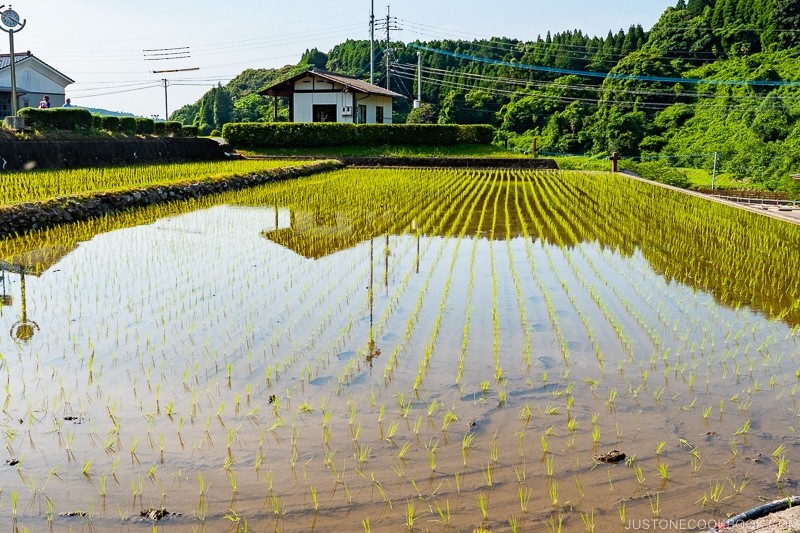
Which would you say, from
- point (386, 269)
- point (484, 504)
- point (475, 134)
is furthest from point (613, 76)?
point (484, 504)

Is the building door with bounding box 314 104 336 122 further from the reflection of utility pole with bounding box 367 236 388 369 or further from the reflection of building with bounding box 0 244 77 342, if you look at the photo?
the reflection of utility pole with bounding box 367 236 388 369

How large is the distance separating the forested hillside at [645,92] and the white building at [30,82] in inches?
492

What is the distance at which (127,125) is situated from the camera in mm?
21453

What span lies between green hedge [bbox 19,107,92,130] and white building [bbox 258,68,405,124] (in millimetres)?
11735

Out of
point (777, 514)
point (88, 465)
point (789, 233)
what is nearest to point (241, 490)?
point (88, 465)

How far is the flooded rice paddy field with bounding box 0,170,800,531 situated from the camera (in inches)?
115

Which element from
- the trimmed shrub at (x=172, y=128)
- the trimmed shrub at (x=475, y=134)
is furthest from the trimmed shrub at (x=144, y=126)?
the trimmed shrub at (x=475, y=134)

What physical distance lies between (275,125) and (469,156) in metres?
7.58

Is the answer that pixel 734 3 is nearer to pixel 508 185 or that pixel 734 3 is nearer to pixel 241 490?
pixel 508 185

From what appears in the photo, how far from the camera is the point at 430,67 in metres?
55.6

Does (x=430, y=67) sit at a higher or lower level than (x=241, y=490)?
higher

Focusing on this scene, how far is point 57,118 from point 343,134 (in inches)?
466

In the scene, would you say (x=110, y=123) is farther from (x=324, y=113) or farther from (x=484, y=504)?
(x=484, y=504)

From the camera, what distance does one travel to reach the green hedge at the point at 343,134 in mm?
28062
